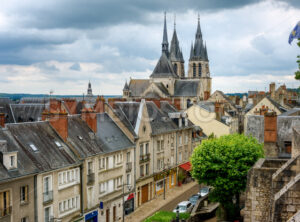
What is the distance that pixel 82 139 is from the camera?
31.5 metres

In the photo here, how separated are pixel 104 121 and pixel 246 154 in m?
16.0

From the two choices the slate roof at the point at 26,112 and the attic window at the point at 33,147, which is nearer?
the attic window at the point at 33,147

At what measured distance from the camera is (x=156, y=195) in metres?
43.7

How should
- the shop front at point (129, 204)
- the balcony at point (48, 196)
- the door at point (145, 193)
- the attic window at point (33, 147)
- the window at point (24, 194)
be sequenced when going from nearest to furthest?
the window at point (24, 194)
the balcony at point (48, 196)
the attic window at point (33, 147)
the shop front at point (129, 204)
the door at point (145, 193)

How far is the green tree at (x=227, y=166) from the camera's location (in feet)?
93.5

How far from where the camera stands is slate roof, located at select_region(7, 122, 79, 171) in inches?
997

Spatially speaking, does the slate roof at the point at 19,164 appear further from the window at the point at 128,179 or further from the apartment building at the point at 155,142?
the apartment building at the point at 155,142

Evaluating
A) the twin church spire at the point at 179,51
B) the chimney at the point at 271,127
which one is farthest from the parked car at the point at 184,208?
the twin church spire at the point at 179,51

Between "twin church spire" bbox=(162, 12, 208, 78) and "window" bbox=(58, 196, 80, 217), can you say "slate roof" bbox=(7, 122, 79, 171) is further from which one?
"twin church spire" bbox=(162, 12, 208, 78)

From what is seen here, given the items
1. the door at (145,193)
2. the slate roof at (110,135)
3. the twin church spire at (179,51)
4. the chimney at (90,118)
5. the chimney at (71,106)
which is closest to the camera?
the slate roof at (110,135)

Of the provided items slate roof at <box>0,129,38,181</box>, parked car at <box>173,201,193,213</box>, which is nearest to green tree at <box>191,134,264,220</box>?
parked car at <box>173,201,193,213</box>

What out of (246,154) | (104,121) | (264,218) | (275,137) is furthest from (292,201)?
(104,121)

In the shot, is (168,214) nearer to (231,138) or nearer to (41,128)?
(231,138)

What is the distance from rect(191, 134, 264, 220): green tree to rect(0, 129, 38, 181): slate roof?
13.8 m
